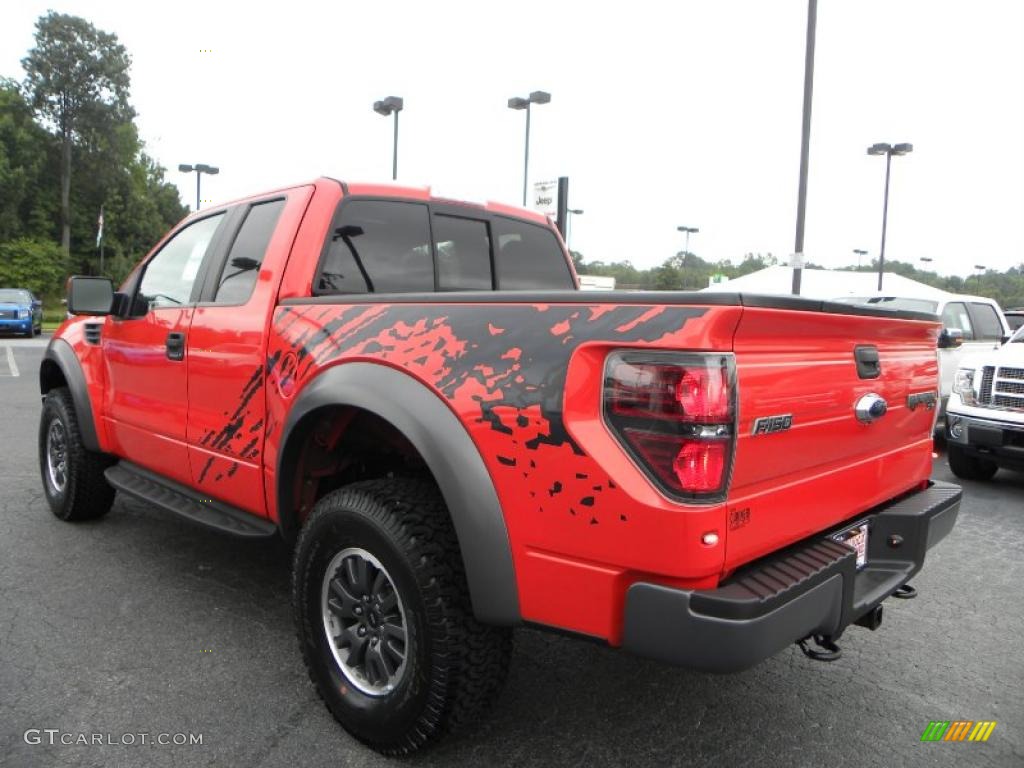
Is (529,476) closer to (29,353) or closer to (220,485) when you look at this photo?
(220,485)

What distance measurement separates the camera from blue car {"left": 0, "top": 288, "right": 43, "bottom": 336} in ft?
76.9

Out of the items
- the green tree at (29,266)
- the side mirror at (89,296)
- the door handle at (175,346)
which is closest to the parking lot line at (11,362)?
the side mirror at (89,296)

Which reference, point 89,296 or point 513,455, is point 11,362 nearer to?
point 89,296

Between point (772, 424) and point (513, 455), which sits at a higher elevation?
point (772, 424)

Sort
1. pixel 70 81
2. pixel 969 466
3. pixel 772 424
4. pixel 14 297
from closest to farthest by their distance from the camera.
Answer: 1. pixel 772 424
2. pixel 969 466
3. pixel 14 297
4. pixel 70 81

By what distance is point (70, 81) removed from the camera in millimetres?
50969

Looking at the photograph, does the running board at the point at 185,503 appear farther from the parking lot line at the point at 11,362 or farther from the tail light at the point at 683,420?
the parking lot line at the point at 11,362

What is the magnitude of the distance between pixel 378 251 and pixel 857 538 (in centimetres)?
222

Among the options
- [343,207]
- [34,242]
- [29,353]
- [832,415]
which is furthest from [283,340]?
[34,242]

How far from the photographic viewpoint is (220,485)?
10.8ft

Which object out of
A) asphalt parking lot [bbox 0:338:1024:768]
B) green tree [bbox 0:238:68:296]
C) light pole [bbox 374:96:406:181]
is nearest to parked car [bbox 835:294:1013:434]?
asphalt parking lot [bbox 0:338:1024:768]

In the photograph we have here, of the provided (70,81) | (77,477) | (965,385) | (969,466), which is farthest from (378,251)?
(70,81)

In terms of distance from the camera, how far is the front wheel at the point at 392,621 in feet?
7.26

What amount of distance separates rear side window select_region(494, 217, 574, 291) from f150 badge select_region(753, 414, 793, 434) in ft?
7.05
